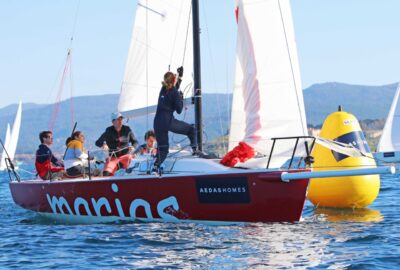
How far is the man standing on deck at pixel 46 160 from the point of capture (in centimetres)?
1656

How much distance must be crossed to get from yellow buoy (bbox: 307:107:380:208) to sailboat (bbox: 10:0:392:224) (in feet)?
7.31

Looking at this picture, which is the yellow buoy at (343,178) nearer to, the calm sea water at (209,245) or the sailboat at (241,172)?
the calm sea water at (209,245)

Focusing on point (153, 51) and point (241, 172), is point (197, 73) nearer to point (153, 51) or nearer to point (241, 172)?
point (153, 51)

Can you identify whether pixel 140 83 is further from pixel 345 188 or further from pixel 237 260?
pixel 237 260

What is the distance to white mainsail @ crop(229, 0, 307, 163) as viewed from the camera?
1379 centimetres

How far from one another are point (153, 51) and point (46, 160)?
3.18 meters

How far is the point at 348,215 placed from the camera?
15648 millimetres

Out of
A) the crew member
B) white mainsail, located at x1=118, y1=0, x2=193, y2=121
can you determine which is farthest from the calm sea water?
white mainsail, located at x1=118, y1=0, x2=193, y2=121

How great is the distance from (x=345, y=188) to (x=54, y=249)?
6.58 m

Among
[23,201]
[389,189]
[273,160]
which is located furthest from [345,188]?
[389,189]

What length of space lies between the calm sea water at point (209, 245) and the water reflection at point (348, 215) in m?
0.05

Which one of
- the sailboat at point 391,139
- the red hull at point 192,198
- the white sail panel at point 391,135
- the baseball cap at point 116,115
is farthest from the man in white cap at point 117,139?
the white sail panel at point 391,135

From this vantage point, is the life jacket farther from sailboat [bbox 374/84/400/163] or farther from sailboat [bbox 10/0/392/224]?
sailboat [bbox 374/84/400/163]

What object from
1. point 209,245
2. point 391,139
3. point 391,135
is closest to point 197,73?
point 209,245
